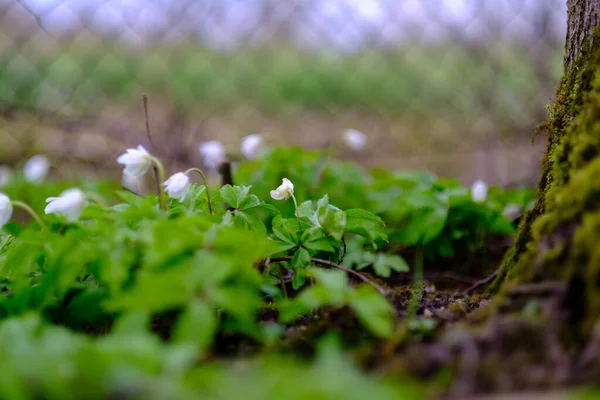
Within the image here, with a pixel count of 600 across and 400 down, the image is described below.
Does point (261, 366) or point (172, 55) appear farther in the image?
point (172, 55)

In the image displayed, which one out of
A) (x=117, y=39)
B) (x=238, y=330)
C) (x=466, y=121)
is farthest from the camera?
(x=466, y=121)

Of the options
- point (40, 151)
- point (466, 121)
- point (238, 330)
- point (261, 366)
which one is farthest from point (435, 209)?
point (466, 121)

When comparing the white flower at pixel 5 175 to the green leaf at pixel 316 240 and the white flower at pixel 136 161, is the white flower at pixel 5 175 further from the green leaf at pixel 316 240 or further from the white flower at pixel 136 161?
the green leaf at pixel 316 240

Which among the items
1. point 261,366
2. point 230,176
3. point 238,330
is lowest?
point 261,366

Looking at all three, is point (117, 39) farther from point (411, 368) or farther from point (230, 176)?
point (411, 368)

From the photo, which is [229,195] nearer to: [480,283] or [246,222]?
[246,222]

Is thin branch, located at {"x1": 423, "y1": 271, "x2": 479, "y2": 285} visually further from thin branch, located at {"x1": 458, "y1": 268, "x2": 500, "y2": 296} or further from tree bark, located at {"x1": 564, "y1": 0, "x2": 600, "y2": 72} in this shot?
tree bark, located at {"x1": 564, "y1": 0, "x2": 600, "y2": 72}

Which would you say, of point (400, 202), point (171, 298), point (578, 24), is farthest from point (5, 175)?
point (578, 24)
